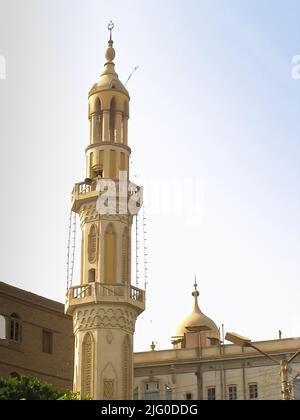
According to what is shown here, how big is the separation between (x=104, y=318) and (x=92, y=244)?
3713 millimetres

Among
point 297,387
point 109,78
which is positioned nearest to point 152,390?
point 297,387

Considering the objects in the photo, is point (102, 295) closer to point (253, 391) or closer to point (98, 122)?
point (98, 122)

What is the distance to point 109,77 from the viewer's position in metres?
47.7

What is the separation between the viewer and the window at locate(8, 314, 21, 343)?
167ft

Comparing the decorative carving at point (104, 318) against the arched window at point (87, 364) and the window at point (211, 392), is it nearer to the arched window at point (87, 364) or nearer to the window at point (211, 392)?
the arched window at point (87, 364)

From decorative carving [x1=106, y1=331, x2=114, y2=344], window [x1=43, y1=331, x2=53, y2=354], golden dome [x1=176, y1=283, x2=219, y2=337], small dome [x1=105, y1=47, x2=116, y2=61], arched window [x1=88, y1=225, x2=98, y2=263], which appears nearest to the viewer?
decorative carving [x1=106, y1=331, x2=114, y2=344]

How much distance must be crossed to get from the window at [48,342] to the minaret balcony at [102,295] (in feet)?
34.0

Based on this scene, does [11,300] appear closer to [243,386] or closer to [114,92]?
[114,92]

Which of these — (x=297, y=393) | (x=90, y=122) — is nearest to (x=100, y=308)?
(x=90, y=122)

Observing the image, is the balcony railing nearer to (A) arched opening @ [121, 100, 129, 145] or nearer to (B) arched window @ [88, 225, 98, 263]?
(B) arched window @ [88, 225, 98, 263]

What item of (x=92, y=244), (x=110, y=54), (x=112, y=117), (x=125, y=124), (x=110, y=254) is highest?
(x=110, y=54)

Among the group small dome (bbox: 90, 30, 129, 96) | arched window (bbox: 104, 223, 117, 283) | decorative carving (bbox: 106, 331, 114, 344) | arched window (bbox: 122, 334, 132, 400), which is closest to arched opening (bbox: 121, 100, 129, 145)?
small dome (bbox: 90, 30, 129, 96)

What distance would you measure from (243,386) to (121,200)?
73.8 feet

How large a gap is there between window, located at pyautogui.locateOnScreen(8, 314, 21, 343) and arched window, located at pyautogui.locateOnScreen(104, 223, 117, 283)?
966 centimetres
